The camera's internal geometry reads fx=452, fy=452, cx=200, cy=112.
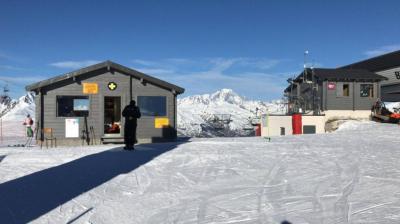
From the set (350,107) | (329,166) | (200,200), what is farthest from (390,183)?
(350,107)

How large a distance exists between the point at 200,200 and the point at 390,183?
3.73 m

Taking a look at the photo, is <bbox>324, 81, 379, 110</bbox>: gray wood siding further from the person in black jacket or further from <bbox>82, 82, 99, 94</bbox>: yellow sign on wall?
the person in black jacket

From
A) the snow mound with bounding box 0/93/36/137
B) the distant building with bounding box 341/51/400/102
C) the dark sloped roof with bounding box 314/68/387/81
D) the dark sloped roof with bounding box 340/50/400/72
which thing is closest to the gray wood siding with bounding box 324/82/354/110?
the dark sloped roof with bounding box 314/68/387/81

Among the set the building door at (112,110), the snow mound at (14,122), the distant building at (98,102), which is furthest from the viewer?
the snow mound at (14,122)

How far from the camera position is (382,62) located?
135 feet

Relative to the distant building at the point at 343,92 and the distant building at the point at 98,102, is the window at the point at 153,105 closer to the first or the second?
the distant building at the point at 98,102

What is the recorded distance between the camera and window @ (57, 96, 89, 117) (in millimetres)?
18250

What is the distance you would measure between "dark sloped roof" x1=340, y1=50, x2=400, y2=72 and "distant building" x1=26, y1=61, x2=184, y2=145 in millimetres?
25620

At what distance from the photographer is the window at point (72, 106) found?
719 inches

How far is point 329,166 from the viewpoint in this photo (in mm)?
10680

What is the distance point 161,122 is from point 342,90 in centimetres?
1759

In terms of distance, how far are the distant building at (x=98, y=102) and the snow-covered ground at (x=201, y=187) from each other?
5108mm

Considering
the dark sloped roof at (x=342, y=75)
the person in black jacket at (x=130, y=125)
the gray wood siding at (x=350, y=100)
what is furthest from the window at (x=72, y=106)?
the dark sloped roof at (x=342, y=75)

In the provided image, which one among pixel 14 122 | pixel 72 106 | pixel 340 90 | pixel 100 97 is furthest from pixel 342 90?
pixel 14 122
